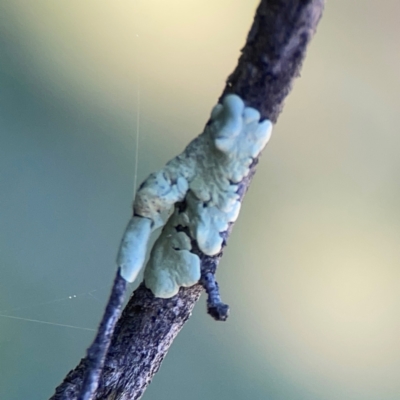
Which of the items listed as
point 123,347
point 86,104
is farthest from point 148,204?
point 86,104

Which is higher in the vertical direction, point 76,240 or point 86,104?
point 86,104

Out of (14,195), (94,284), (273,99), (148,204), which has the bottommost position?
(94,284)

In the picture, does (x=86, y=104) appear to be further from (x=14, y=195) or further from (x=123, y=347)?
(x=123, y=347)
